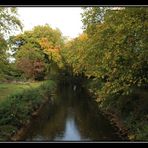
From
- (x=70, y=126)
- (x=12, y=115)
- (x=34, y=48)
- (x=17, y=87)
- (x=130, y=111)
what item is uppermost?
(x=34, y=48)

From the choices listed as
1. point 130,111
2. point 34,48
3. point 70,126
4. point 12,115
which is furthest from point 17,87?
point 130,111

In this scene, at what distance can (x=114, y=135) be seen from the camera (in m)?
17.2

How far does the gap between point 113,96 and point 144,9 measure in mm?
7680

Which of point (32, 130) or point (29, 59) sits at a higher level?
point (29, 59)

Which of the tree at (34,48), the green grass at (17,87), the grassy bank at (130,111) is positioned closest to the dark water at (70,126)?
the grassy bank at (130,111)

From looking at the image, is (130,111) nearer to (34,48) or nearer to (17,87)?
(34,48)

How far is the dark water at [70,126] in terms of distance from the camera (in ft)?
56.5

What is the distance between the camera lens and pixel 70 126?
20203 mm

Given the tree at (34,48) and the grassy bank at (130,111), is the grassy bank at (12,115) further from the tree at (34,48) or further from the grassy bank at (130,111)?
the grassy bank at (130,111)

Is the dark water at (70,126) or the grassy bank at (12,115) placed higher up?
the grassy bank at (12,115)
